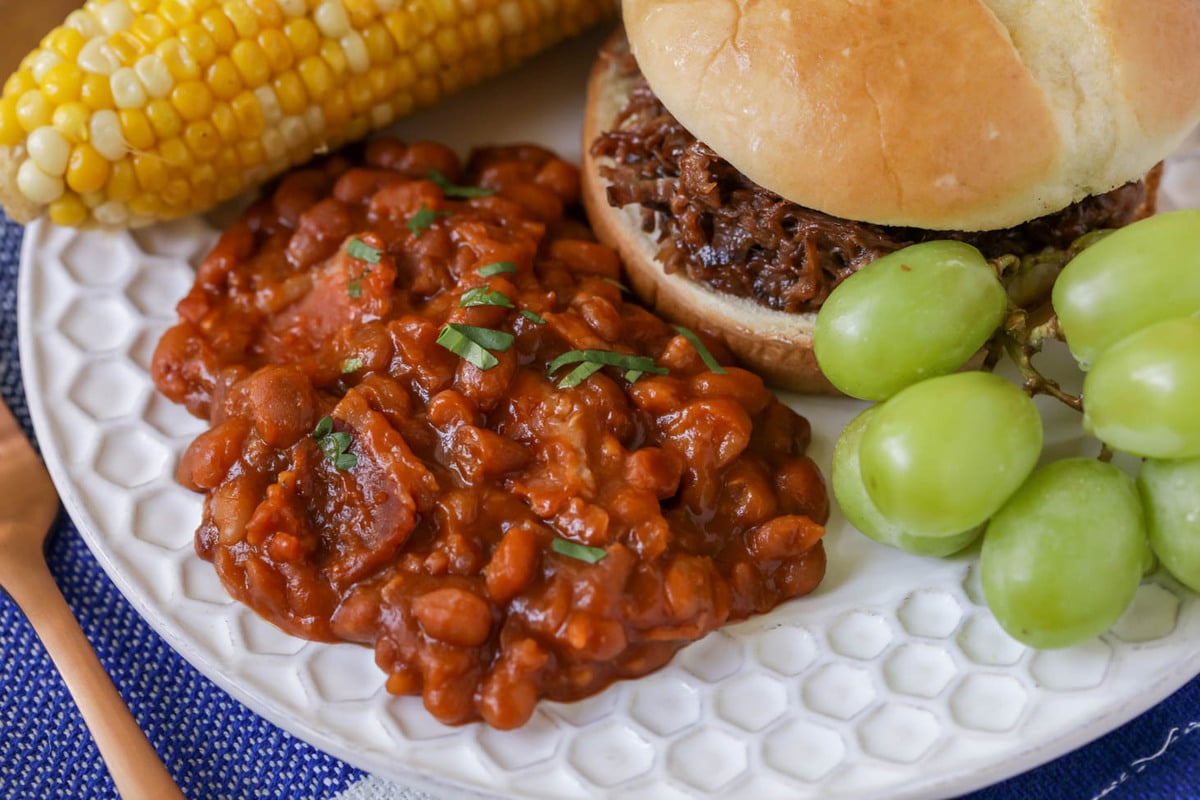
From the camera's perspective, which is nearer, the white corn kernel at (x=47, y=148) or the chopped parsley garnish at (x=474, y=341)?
the chopped parsley garnish at (x=474, y=341)

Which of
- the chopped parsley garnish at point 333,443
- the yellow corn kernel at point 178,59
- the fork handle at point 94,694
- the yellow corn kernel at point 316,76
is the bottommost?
the fork handle at point 94,694

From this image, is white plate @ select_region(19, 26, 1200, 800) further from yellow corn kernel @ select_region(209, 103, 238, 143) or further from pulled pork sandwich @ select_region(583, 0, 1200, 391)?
yellow corn kernel @ select_region(209, 103, 238, 143)

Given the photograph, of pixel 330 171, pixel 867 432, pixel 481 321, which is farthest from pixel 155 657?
pixel 867 432

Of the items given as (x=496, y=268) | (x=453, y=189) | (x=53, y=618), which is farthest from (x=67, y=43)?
(x=53, y=618)

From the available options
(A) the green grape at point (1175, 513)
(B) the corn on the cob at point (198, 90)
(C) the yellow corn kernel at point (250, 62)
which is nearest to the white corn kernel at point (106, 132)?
(B) the corn on the cob at point (198, 90)

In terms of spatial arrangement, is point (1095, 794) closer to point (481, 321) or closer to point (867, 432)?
point (867, 432)

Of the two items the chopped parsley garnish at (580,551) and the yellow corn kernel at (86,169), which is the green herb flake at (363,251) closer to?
the yellow corn kernel at (86,169)
